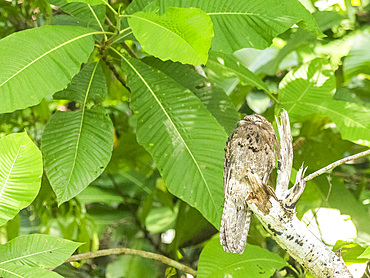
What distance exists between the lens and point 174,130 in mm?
689

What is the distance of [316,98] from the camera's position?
2.84 ft

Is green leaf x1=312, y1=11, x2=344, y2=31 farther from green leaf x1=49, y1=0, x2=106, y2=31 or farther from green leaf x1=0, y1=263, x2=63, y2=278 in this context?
green leaf x1=0, y1=263, x2=63, y2=278

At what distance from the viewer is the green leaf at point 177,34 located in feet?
1.73

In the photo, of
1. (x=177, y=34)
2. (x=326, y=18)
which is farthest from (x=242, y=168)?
(x=326, y=18)

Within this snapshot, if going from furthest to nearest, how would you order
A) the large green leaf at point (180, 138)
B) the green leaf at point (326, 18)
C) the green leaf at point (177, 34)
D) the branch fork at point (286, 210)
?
the green leaf at point (326, 18), the large green leaf at point (180, 138), the green leaf at point (177, 34), the branch fork at point (286, 210)

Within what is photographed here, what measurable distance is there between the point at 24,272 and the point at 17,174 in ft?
0.47

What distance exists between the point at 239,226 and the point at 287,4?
1.38 feet

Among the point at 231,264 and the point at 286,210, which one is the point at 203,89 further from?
the point at 286,210

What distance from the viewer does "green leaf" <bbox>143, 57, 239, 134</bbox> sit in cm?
84

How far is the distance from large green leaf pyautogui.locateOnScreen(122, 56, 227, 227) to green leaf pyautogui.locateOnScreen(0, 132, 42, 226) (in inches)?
7.2

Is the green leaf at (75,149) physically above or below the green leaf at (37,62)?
below

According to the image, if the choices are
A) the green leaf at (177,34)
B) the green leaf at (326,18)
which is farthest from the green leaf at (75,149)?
the green leaf at (326,18)

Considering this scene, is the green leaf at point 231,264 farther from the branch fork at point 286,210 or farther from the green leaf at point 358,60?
the green leaf at point 358,60

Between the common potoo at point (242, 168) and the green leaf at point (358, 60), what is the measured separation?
71 cm
